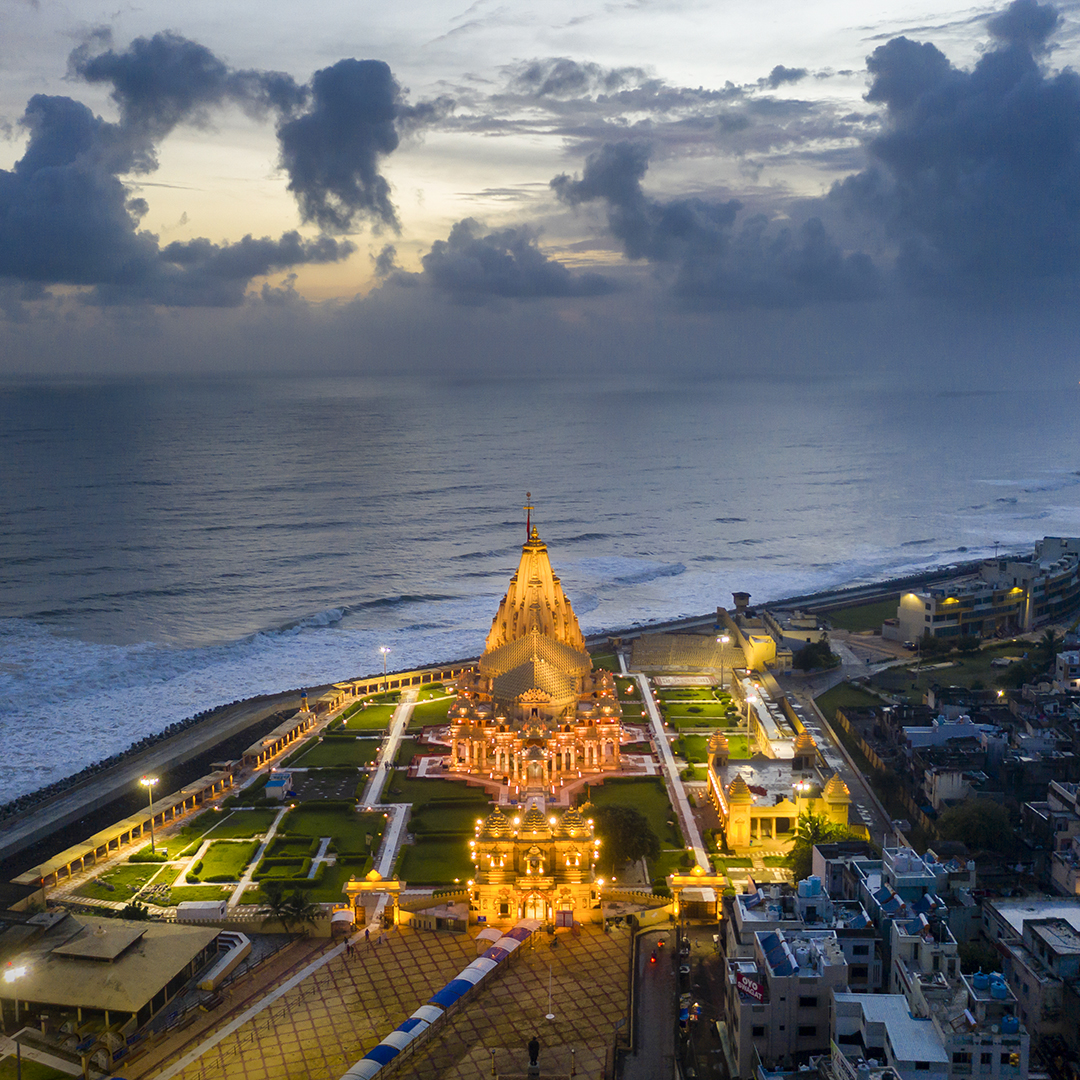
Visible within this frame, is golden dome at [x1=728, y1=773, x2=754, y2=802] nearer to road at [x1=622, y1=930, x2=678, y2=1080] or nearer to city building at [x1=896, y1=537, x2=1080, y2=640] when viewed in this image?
road at [x1=622, y1=930, x2=678, y2=1080]

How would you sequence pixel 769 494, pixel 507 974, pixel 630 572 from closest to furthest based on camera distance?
pixel 507 974 → pixel 630 572 → pixel 769 494

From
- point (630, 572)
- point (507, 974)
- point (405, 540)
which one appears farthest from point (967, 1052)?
point (405, 540)

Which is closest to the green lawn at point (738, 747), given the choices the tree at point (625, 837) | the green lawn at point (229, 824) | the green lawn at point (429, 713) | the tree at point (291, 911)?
the tree at point (625, 837)

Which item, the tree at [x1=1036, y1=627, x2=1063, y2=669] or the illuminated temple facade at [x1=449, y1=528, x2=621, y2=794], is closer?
the illuminated temple facade at [x1=449, y1=528, x2=621, y2=794]

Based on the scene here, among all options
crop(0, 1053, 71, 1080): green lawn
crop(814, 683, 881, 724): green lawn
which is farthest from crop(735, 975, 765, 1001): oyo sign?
crop(814, 683, 881, 724): green lawn

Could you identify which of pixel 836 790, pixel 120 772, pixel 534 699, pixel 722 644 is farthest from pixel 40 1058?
pixel 722 644

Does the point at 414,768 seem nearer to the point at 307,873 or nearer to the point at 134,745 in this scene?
the point at 307,873

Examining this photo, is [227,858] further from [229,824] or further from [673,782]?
[673,782]

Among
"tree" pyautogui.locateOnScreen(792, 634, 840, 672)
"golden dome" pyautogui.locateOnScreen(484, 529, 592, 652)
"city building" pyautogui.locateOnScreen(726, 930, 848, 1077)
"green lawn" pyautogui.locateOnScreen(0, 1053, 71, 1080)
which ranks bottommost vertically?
"tree" pyautogui.locateOnScreen(792, 634, 840, 672)
